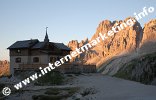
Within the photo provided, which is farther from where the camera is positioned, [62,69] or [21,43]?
[21,43]

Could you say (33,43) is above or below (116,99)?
above

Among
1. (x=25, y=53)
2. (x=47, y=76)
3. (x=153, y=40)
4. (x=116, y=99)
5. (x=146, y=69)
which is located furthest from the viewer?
(x=153, y=40)

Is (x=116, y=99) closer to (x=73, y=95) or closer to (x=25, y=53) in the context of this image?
(x=73, y=95)

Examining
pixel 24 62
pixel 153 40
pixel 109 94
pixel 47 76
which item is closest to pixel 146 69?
pixel 47 76

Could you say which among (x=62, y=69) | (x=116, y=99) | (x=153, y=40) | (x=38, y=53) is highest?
(x=153, y=40)

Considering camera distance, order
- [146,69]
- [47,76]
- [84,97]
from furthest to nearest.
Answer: [146,69] < [47,76] < [84,97]

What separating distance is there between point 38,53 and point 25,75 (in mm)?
10308

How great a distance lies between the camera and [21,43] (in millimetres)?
66500

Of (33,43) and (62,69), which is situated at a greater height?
(33,43)

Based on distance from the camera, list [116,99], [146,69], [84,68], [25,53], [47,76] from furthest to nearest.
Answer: [25,53]
[84,68]
[146,69]
[47,76]
[116,99]

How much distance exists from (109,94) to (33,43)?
3723 cm

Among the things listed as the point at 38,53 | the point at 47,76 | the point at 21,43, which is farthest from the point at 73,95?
the point at 21,43

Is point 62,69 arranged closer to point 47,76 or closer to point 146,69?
point 47,76

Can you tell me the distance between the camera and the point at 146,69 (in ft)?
173
